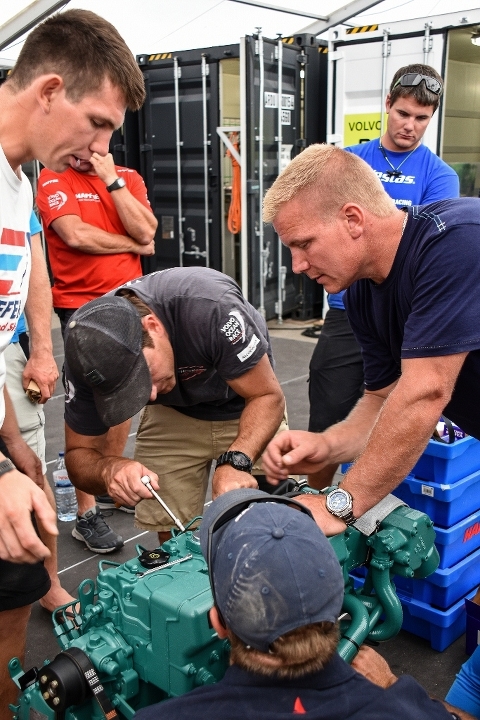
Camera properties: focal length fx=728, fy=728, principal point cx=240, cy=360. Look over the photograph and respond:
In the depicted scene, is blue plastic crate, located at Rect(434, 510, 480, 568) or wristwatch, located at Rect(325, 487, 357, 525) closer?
wristwatch, located at Rect(325, 487, 357, 525)

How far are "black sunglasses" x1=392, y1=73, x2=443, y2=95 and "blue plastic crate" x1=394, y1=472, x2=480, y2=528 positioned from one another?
204cm

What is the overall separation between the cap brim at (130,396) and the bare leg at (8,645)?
711mm

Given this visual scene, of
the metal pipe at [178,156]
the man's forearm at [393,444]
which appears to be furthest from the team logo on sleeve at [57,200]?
the metal pipe at [178,156]

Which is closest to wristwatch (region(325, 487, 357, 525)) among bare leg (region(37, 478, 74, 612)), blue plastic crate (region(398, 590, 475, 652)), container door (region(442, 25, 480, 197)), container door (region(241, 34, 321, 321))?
blue plastic crate (region(398, 590, 475, 652))

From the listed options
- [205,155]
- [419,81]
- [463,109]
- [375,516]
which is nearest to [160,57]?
[205,155]

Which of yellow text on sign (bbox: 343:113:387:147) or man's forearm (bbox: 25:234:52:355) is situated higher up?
yellow text on sign (bbox: 343:113:387:147)

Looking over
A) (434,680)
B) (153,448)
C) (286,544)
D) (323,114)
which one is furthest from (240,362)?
(323,114)

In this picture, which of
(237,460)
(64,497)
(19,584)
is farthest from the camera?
(64,497)

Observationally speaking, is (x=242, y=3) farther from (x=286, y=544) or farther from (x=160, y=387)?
(x=286, y=544)

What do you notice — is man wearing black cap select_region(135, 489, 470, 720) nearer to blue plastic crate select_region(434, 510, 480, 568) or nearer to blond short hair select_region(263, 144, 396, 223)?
blond short hair select_region(263, 144, 396, 223)

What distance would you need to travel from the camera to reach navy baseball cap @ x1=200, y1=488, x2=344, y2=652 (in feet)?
4.33

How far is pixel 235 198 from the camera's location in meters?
8.06

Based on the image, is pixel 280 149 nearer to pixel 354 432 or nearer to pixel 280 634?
pixel 354 432

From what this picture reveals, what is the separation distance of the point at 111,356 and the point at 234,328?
0.52 m
